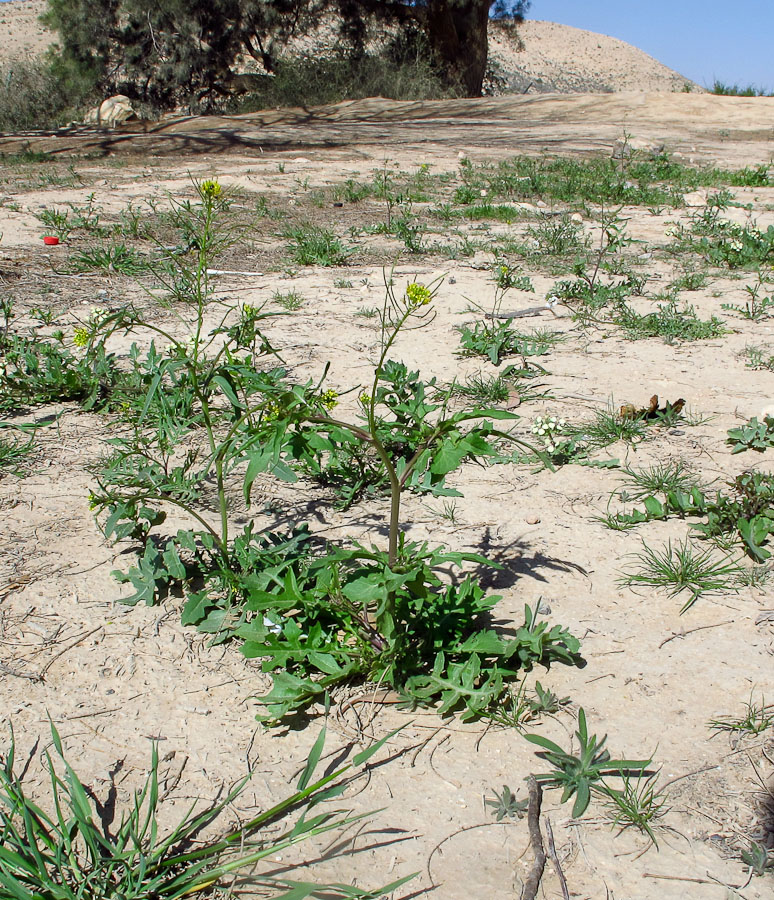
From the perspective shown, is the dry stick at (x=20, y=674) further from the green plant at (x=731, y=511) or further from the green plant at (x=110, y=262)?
the green plant at (x=110, y=262)

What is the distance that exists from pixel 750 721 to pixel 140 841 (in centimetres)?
128

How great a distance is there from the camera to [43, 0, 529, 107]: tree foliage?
17.4 meters

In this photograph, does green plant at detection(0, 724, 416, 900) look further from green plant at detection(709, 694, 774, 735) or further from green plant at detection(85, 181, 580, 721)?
green plant at detection(709, 694, 774, 735)

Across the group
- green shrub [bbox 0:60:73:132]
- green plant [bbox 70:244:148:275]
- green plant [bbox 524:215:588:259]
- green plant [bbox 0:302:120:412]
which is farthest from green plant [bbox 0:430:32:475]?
green shrub [bbox 0:60:73:132]

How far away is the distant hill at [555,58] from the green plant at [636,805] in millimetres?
26322

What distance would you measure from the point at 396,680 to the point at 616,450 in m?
1.48

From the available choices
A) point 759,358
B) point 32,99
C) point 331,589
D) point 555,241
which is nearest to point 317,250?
point 555,241

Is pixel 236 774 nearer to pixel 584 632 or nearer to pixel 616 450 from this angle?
pixel 584 632

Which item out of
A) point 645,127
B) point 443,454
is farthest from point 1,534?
point 645,127

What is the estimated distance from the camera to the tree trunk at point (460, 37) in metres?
17.9

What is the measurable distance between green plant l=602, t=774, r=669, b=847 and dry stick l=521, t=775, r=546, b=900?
14 centimetres

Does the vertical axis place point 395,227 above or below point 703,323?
above

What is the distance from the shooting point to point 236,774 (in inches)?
64.7

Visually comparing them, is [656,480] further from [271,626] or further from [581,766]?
[271,626]
